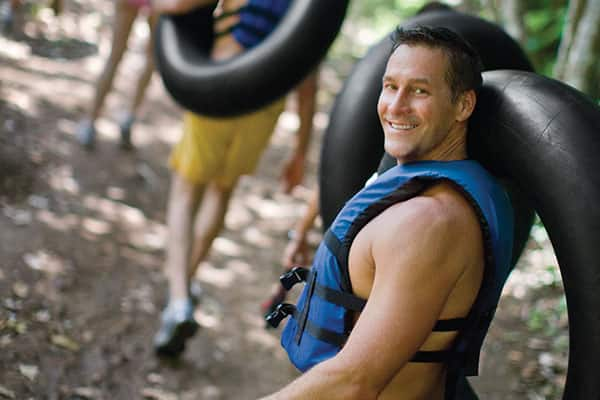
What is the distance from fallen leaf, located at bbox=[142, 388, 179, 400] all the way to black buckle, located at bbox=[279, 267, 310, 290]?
1539 mm

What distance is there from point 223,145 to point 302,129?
2.15 feet

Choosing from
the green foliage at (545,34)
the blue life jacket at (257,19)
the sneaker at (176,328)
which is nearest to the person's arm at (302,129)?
the blue life jacket at (257,19)

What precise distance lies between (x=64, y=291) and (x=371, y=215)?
255 centimetres

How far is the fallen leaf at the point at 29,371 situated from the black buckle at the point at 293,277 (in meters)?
1.55

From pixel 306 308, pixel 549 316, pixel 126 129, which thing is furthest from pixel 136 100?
pixel 306 308

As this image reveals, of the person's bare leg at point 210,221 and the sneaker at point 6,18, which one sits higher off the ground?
the sneaker at point 6,18

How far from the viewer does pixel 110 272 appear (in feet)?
13.7

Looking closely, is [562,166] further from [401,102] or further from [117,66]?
[117,66]

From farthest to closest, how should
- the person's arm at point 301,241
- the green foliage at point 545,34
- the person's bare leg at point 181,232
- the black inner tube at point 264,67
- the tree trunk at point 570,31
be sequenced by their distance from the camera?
1. the green foliage at point 545,34
2. the tree trunk at point 570,31
3. the person's bare leg at point 181,232
4. the person's arm at point 301,241
5. the black inner tube at point 264,67

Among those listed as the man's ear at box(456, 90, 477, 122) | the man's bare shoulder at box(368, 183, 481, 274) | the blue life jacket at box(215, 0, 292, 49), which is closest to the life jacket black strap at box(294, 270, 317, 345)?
the man's bare shoulder at box(368, 183, 481, 274)

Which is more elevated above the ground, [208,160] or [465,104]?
[465,104]

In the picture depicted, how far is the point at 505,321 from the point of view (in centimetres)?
446

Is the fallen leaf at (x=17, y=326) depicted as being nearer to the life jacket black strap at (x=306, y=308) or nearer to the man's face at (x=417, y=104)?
the life jacket black strap at (x=306, y=308)

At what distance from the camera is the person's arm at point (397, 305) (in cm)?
155
